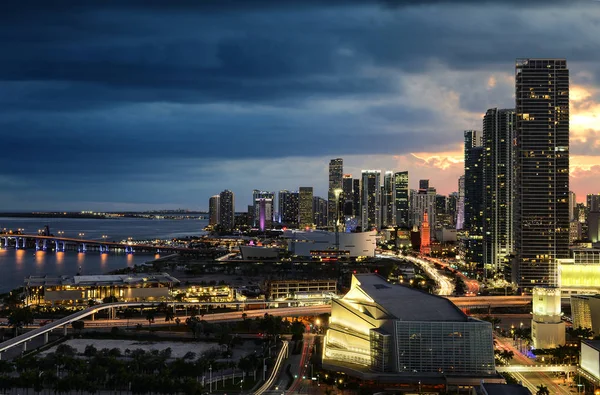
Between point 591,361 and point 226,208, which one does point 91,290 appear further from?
point 226,208

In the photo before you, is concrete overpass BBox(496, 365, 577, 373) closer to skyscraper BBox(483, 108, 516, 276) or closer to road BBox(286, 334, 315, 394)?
road BBox(286, 334, 315, 394)

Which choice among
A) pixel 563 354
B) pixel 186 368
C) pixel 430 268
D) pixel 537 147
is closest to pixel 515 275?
pixel 537 147

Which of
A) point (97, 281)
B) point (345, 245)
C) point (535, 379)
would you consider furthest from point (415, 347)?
point (345, 245)

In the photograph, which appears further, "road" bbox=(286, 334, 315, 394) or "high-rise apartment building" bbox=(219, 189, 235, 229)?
"high-rise apartment building" bbox=(219, 189, 235, 229)

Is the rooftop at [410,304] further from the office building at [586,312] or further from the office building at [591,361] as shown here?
the office building at [586,312]

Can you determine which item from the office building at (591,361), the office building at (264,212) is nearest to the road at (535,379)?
the office building at (591,361)

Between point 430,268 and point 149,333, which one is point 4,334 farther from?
point 430,268

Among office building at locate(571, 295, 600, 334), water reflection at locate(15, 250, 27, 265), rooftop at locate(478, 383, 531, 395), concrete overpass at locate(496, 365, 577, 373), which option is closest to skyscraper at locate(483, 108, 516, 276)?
office building at locate(571, 295, 600, 334)
